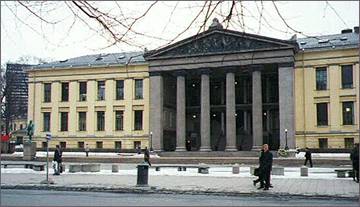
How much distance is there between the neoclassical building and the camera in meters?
60.5

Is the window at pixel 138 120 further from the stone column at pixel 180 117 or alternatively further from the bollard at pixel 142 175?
the bollard at pixel 142 175

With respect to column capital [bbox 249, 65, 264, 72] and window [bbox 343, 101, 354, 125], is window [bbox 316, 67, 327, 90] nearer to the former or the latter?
window [bbox 343, 101, 354, 125]

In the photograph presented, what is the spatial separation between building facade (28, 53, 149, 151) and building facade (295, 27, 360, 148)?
2145 cm

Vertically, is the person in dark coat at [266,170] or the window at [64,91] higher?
the window at [64,91]

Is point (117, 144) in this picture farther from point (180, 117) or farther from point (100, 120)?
point (180, 117)

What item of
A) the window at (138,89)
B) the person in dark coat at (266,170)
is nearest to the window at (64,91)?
the window at (138,89)

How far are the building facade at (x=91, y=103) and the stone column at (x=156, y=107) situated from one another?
3.70 m

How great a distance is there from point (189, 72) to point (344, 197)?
5083cm

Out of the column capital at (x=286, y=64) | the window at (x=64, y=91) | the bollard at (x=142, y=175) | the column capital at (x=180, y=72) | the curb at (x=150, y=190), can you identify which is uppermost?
the column capital at (x=286, y=64)

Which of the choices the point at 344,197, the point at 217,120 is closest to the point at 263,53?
the point at 217,120

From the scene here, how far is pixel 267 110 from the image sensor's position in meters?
68.1

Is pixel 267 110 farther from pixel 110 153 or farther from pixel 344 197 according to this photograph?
pixel 344 197

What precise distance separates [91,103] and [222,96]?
19.4 meters

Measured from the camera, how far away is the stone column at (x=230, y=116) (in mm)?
61763
